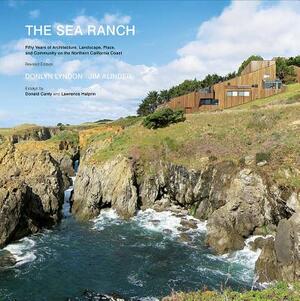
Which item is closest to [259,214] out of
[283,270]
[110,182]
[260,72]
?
[283,270]

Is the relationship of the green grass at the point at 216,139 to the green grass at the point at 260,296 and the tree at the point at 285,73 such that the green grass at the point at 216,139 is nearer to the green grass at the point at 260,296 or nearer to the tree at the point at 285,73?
the green grass at the point at 260,296

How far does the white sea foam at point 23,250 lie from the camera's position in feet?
134

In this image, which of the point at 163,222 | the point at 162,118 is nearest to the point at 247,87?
the point at 162,118

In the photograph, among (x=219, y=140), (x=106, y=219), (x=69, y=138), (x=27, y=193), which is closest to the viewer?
(x=27, y=193)

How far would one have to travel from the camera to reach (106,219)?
55.5m

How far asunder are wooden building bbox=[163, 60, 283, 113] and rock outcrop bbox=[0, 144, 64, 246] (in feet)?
153

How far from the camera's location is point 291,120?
215 ft

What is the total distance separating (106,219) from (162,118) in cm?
2710

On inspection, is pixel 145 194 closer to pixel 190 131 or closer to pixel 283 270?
pixel 190 131

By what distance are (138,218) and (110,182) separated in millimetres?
7840

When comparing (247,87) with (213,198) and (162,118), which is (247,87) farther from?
(213,198)

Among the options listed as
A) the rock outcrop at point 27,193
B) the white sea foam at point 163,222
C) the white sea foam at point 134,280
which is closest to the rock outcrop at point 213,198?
the white sea foam at point 163,222

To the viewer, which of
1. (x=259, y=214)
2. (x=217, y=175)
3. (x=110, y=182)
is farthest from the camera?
(x=110, y=182)

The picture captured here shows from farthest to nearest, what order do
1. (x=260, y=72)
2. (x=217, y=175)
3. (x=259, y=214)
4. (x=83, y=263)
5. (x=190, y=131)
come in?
1. (x=260, y=72)
2. (x=190, y=131)
3. (x=217, y=175)
4. (x=259, y=214)
5. (x=83, y=263)
